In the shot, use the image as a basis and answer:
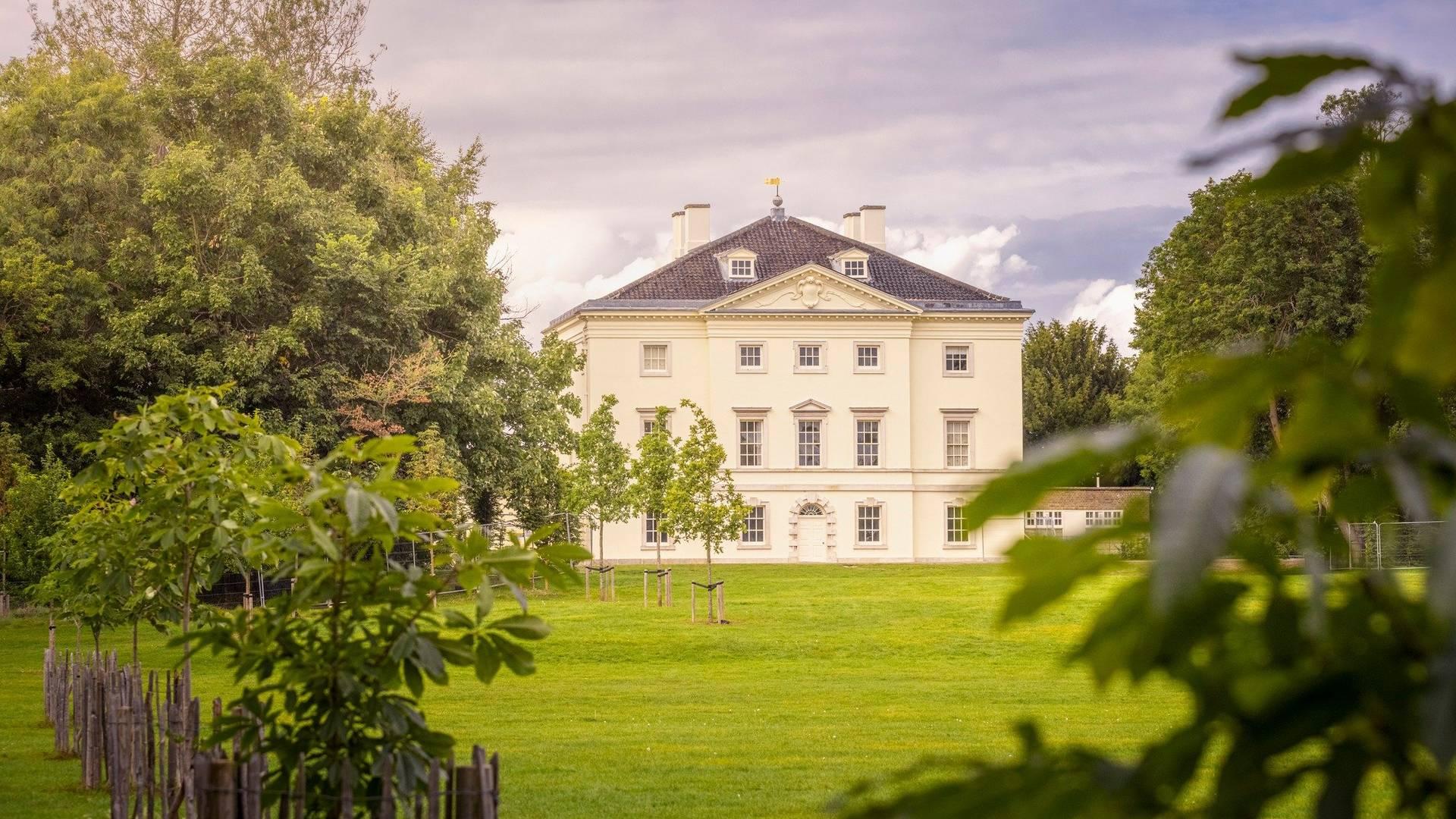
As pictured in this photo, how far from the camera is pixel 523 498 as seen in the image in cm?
3831

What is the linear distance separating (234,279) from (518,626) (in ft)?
97.0

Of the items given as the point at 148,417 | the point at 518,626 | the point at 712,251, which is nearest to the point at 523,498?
the point at 712,251

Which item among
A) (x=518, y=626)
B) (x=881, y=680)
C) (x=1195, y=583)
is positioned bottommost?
(x=881, y=680)

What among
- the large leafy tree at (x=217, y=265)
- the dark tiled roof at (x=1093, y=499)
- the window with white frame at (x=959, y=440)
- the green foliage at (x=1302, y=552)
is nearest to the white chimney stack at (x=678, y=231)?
the window with white frame at (x=959, y=440)

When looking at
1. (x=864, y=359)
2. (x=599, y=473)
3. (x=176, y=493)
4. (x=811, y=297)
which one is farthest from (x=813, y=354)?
(x=176, y=493)

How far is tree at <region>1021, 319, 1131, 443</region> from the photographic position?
66250mm

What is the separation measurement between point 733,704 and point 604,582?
20.9 meters

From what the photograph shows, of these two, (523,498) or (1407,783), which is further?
(523,498)

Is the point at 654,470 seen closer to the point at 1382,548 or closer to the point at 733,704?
the point at 733,704

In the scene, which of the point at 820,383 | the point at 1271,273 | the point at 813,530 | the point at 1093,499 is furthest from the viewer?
the point at 1093,499

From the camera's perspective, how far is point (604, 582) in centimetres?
3812

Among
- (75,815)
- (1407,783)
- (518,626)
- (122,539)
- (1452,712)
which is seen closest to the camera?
(1452,712)

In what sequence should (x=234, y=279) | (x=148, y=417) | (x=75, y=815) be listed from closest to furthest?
(x=148, y=417)
(x=75, y=815)
(x=234, y=279)

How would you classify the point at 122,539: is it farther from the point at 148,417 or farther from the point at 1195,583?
the point at 1195,583
